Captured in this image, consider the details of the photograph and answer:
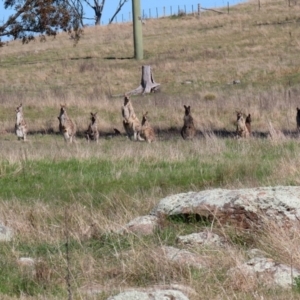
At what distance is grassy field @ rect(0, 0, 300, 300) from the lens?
771 cm

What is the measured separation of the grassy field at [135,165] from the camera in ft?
25.3

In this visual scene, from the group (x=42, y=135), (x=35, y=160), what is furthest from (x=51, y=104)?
(x=35, y=160)

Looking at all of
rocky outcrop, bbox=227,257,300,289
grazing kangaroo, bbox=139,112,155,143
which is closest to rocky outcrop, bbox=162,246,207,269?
rocky outcrop, bbox=227,257,300,289

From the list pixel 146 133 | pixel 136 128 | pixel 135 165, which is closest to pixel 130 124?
pixel 136 128

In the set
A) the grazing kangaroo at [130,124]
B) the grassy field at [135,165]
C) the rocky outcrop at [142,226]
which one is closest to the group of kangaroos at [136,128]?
the grazing kangaroo at [130,124]

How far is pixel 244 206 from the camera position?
933cm

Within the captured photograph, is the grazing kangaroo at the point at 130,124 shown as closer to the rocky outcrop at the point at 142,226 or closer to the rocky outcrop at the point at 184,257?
the rocky outcrop at the point at 142,226

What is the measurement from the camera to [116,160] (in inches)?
647

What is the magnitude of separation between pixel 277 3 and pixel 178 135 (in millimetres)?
40241

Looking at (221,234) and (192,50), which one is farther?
(192,50)

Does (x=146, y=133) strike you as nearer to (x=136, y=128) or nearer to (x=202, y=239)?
(x=136, y=128)

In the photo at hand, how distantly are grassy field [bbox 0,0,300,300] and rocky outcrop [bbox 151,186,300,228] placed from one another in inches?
7.7

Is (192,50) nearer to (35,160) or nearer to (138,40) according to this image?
(138,40)

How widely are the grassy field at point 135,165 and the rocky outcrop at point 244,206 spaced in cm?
20
